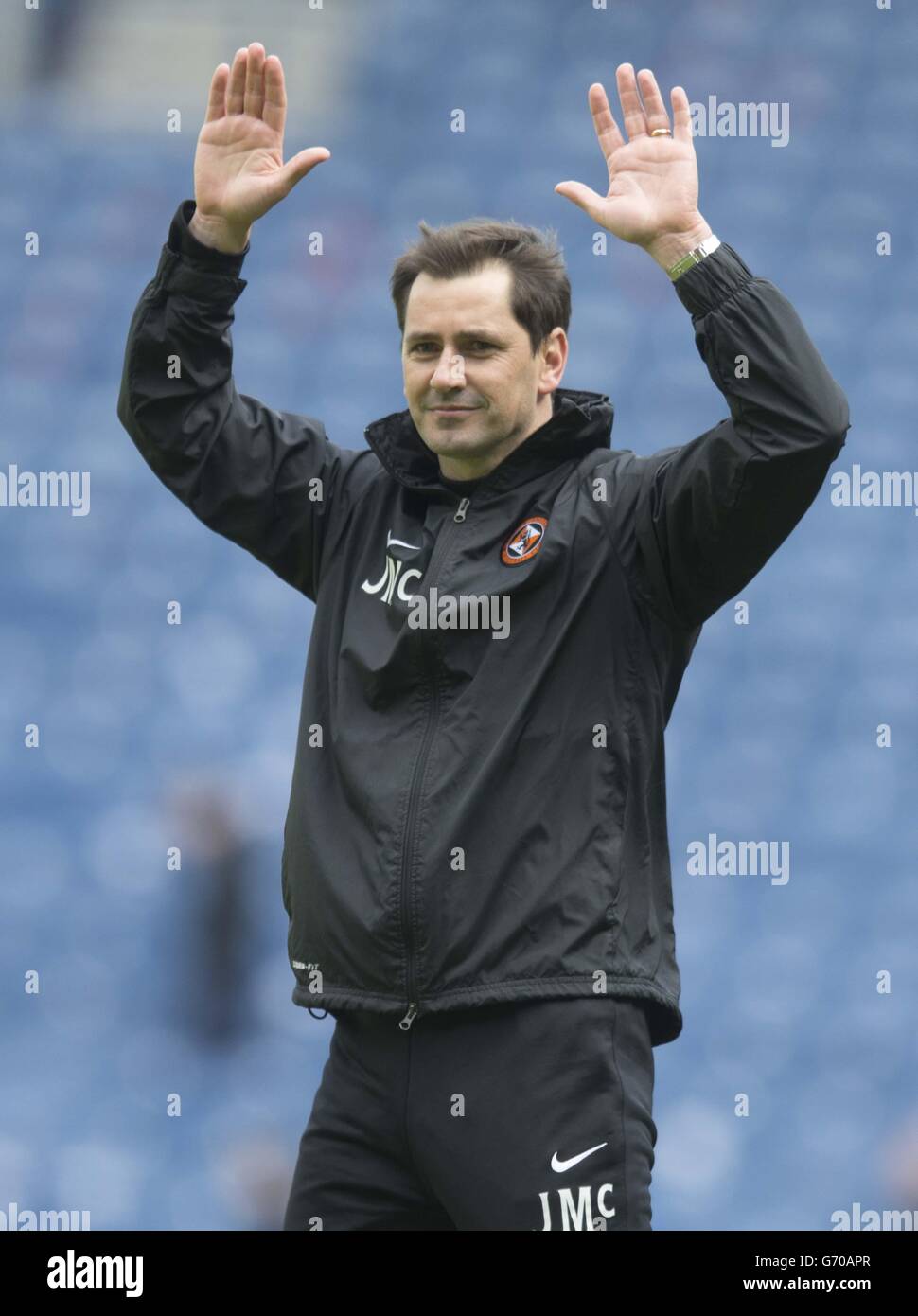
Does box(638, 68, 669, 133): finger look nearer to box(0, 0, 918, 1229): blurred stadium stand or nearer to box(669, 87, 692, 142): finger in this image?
box(669, 87, 692, 142): finger

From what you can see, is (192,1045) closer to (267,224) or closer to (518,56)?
(267,224)

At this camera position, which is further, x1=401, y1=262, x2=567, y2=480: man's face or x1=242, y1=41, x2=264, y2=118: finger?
x1=242, y1=41, x2=264, y2=118: finger

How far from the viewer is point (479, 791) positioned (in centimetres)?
182

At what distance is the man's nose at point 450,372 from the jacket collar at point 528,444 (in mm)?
96

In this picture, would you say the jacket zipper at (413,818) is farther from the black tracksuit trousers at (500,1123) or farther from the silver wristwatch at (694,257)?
the silver wristwatch at (694,257)

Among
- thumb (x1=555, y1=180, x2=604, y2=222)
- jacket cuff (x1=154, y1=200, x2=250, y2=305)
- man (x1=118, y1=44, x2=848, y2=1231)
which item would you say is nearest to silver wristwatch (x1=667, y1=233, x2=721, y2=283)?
man (x1=118, y1=44, x2=848, y2=1231)

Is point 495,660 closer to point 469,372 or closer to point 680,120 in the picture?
point 469,372

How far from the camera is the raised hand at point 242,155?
6.89ft

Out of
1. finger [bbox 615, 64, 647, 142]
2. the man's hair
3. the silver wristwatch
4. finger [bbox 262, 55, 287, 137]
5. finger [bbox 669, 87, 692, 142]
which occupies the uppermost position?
finger [bbox 262, 55, 287, 137]

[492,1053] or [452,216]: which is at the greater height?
[452,216]

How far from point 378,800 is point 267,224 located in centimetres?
322

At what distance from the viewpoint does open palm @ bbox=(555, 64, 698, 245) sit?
6.31 ft

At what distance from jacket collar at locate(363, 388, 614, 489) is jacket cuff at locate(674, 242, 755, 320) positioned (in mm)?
185

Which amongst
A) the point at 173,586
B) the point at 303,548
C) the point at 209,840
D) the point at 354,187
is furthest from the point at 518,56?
the point at 303,548
